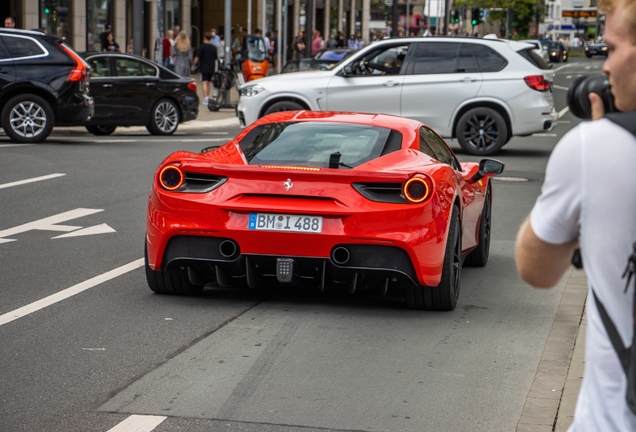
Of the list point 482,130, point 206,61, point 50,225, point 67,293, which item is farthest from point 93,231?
point 206,61

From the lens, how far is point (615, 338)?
2.18m

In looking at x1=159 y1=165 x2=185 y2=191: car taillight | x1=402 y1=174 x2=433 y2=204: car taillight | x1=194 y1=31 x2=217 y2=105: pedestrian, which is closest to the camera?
x1=402 y1=174 x2=433 y2=204: car taillight

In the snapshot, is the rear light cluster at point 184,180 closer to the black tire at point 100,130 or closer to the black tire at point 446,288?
the black tire at point 446,288

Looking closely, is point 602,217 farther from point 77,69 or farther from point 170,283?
point 77,69

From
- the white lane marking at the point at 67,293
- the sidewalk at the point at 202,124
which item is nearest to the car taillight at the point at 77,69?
the sidewalk at the point at 202,124

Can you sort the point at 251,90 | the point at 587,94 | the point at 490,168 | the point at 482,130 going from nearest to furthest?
1. the point at 587,94
2. the point at 490,168
3. the point at 482,130
4. the point at 251,90

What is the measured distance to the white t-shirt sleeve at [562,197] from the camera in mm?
2117

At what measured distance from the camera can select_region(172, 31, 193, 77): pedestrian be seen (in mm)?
31984

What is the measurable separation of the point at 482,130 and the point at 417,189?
1210cm

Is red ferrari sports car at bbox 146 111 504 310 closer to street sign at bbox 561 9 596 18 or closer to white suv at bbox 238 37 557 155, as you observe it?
white suv at bbox 238 37 557 155

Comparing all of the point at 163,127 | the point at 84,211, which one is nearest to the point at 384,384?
the point at 84,211

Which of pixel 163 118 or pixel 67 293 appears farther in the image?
pixel 163 118

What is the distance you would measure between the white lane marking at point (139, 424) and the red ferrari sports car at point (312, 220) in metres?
2.23

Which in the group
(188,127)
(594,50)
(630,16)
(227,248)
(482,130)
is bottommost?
(594,50)
